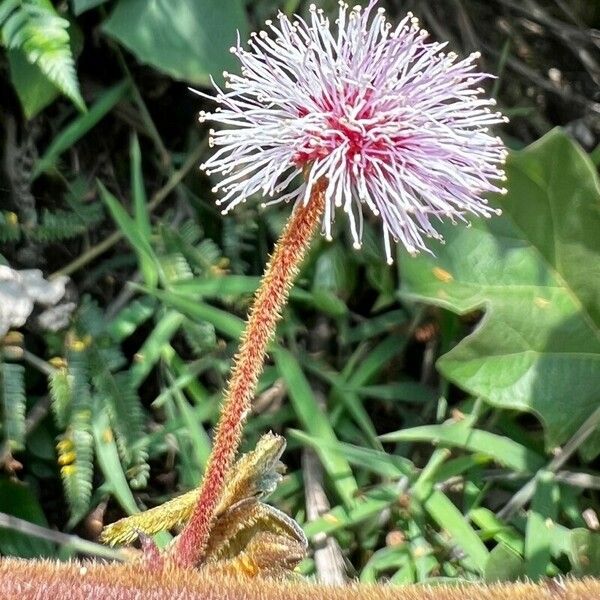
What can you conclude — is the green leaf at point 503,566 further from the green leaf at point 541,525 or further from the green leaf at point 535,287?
the green leaf at point 535,287

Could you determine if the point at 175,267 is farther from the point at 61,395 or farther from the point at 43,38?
the point at 43,38

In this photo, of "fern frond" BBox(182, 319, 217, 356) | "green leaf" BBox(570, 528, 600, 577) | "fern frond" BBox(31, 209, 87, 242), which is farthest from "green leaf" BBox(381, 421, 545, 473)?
"fern frond" BBox(31, 209, 87, 242)

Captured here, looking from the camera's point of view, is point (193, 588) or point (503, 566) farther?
point (503, 566)

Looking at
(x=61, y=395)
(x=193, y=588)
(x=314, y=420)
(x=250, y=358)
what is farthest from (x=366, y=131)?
(x=61, y=395)

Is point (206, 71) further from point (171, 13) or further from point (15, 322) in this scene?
point (15, 322)

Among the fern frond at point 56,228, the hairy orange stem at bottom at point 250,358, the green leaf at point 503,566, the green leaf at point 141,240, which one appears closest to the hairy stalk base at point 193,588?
the hairy orange stem at bottom at point 250,358

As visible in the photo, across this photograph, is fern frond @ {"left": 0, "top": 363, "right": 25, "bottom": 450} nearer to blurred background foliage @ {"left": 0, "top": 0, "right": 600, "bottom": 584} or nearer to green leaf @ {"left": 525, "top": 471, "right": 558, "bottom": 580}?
blurred background foliage @ {"left": 0, "top": 0, "right": 600, "bottom": 584}
